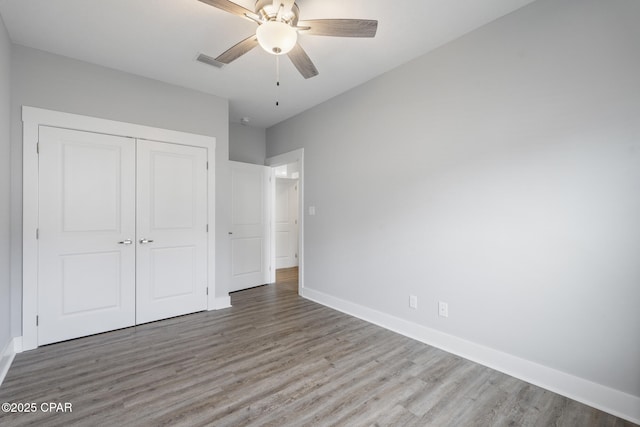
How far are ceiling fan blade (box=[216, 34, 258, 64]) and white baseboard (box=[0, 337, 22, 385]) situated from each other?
2.84 metres

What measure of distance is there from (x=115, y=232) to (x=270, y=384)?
7.44 feet

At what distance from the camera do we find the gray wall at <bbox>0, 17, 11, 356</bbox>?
7.22 feet

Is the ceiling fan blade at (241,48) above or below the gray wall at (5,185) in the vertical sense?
above

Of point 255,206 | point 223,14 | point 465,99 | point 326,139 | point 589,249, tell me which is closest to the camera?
point 589,249

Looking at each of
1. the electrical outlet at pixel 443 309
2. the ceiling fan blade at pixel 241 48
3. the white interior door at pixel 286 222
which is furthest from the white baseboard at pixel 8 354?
the white interior door at pixel 286 222

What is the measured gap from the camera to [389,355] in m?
2.44

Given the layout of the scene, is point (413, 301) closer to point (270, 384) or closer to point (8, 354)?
point (270, 384)

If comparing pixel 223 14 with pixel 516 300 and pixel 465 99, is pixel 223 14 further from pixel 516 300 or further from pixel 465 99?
pixel 516 300

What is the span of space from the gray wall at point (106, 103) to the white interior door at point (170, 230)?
0.23 m

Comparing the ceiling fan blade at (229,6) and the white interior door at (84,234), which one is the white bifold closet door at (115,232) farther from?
the ceiling fan blade at (229,6)

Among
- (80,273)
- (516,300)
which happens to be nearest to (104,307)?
(80,273)

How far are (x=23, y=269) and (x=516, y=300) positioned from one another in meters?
4.16

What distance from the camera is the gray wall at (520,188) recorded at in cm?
173

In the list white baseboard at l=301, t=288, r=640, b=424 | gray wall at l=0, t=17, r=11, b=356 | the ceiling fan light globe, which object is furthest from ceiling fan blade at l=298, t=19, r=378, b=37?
white baseboard at l=301, t=288, r=640, b=424
